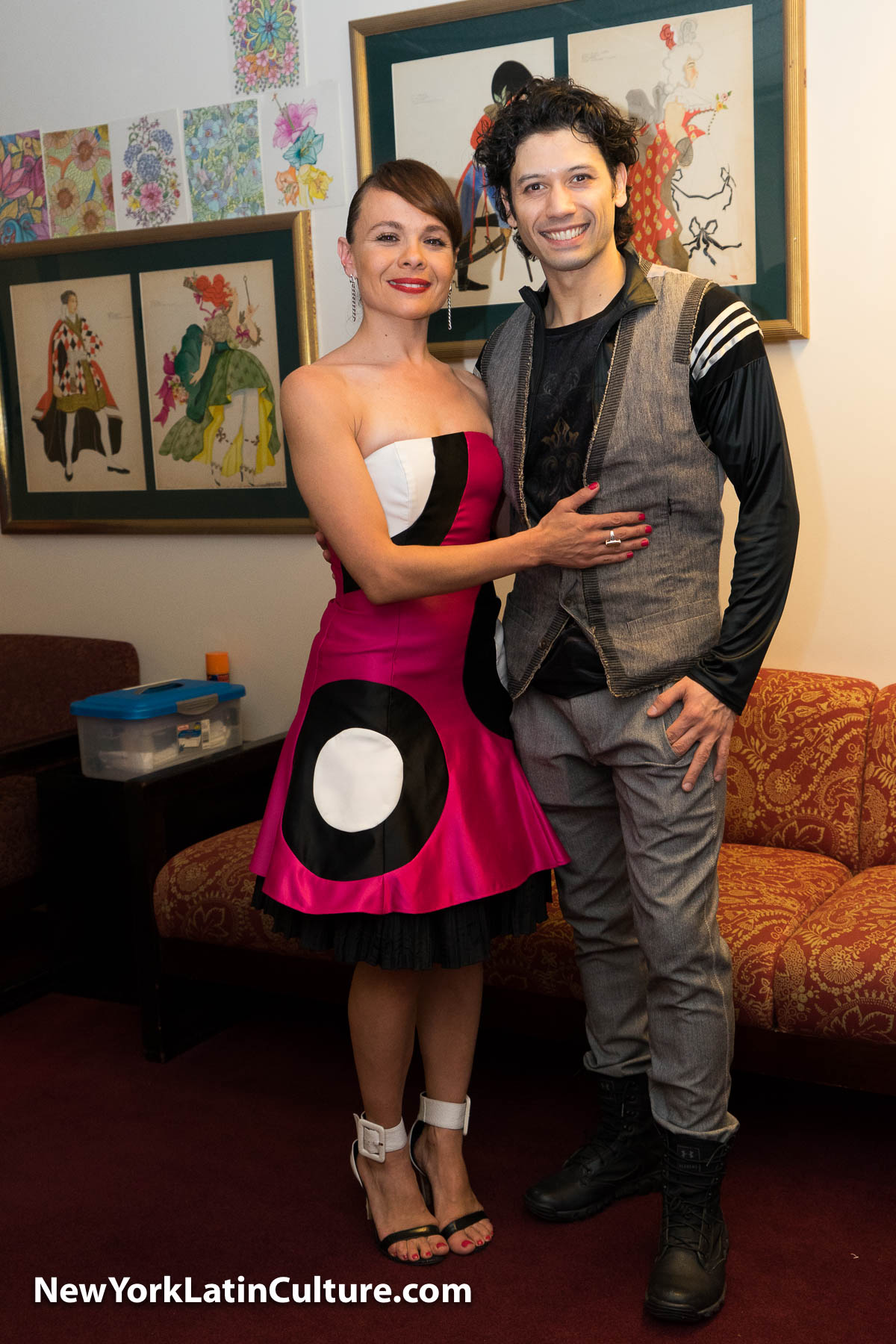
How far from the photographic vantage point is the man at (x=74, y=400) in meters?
3.37

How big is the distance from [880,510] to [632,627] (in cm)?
107

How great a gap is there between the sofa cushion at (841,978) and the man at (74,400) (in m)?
2.23

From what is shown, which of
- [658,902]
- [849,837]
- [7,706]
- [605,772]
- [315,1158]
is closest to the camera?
[658,902]

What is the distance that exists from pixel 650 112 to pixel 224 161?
1091 mm

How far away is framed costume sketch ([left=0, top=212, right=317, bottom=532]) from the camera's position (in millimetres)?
3105

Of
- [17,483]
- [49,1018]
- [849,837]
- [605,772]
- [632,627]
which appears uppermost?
[17,483]

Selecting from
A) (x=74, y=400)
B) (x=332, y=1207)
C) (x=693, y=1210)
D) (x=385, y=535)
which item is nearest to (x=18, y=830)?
(x=74, y=400)

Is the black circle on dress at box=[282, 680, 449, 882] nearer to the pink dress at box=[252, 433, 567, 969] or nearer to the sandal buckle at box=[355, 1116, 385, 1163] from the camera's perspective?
the pink dress at box=[252, 433, 567, 969]

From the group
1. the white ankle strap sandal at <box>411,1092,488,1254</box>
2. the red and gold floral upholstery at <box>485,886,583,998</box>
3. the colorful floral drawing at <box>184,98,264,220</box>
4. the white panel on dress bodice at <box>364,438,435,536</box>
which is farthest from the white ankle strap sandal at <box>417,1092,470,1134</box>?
the colorful floral drawing at <box>184,98,264,220</box>

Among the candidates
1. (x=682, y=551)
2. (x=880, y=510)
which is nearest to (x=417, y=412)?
(x=682, y=551)

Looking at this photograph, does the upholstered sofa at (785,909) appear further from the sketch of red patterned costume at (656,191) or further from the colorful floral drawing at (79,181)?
the colorful floral drawing at (79,181)

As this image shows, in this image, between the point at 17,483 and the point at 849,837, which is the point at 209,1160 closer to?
the point at 849,837

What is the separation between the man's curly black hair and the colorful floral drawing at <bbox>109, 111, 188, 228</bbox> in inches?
61.0

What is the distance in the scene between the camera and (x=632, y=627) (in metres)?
1.78
